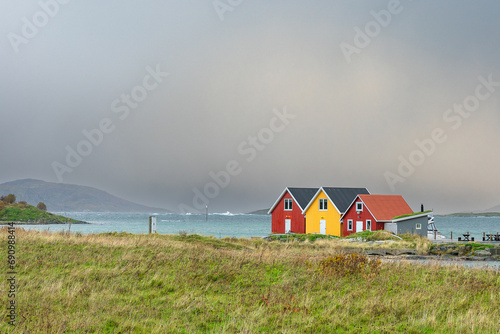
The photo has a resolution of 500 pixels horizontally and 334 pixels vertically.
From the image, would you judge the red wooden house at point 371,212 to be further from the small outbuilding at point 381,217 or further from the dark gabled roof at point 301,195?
the dark gabled roof at point 301,195

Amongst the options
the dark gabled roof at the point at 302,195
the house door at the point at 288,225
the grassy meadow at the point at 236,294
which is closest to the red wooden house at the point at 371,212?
the dark gabled roof at the point at 302,195

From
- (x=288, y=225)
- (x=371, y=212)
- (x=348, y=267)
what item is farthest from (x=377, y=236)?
(x=348, y=267)

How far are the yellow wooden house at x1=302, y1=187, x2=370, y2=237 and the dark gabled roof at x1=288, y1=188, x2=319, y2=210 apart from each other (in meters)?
1.49

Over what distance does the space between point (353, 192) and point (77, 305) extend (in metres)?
53.4

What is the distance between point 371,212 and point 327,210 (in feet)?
21.4

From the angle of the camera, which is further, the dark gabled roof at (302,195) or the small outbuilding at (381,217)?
the dark gabled roof at (302,195)

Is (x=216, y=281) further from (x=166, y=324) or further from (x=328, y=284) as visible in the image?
(x=166, y=324)

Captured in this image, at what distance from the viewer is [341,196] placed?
→ 58875 millimetres

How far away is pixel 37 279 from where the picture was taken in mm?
13023

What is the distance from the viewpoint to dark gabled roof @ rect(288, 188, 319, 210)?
199ft

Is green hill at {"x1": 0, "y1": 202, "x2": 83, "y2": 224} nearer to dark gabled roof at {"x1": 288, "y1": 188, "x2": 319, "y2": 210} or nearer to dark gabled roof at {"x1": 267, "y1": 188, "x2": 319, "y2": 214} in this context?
dark gabled roof at {"x1": 267, "y1": 188, "x2": 319, "y2": 214}

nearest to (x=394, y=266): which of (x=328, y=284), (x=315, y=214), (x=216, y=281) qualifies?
(x=328, y=284)

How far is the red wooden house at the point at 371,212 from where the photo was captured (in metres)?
52.8

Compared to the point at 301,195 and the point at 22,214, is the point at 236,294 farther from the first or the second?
the point at 22,214
